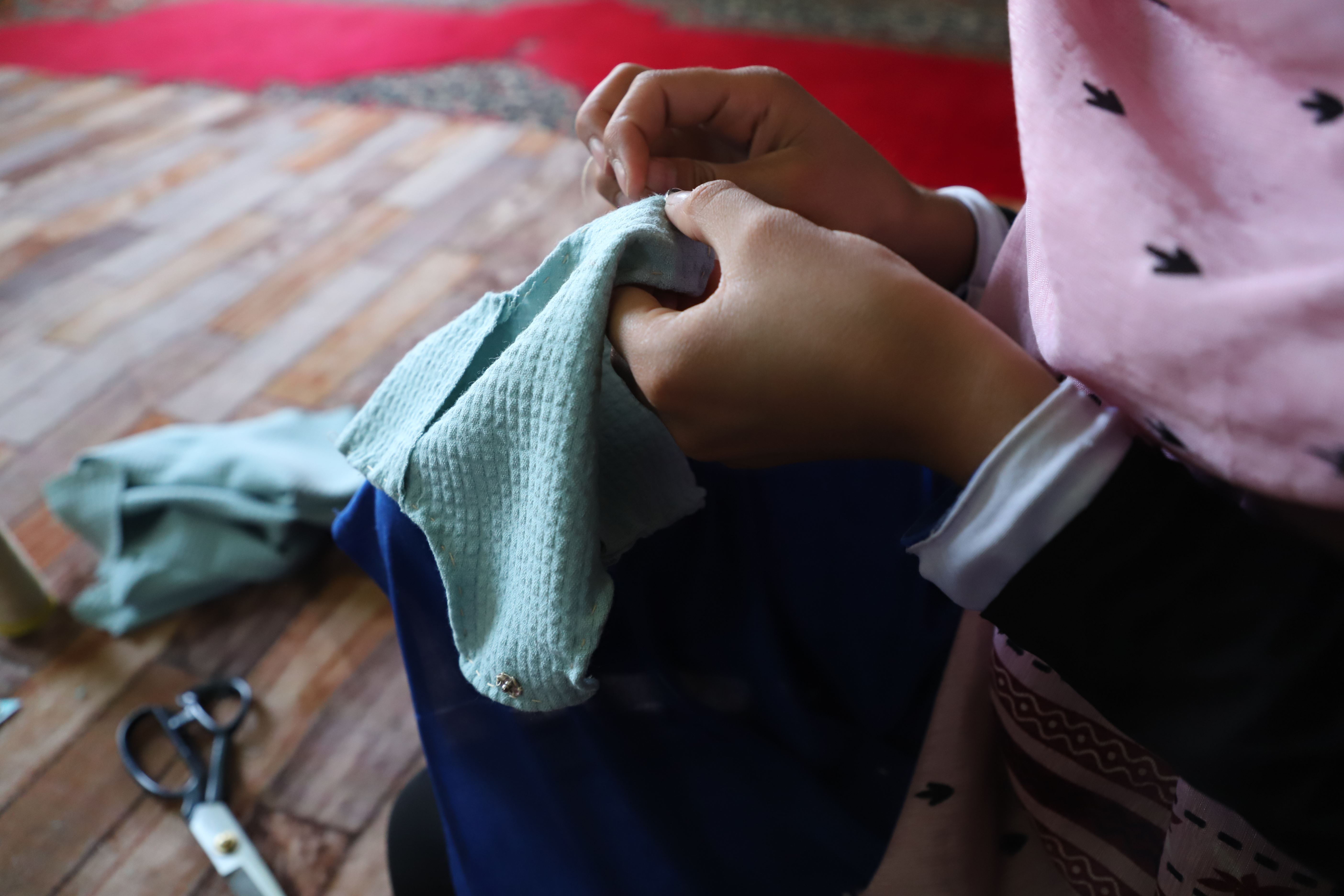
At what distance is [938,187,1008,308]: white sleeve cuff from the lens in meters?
0.53

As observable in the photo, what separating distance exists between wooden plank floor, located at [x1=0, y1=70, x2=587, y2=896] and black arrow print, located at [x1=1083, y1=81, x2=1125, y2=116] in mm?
728

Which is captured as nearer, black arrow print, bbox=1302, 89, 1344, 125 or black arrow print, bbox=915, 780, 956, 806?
black arrow print, bbox=1302, 89, 1344, 125

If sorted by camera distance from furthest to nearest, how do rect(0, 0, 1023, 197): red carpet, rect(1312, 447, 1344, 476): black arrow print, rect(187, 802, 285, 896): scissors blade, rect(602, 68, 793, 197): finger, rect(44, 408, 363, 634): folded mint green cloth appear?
rect(0, 0, 1023, 197): red carpet < rect(44, 408, 363, 634): folded mint green cloth < rect(187, 802, 285, 896): scissors blade < rect(602, 68, 793, 197): finger < rect(1312, 447, 1344, 476): black arrow print

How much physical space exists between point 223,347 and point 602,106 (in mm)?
978

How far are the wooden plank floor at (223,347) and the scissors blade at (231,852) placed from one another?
25mm

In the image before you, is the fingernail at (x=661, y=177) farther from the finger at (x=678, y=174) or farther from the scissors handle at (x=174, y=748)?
the scissors handle at (x=174, y=748)

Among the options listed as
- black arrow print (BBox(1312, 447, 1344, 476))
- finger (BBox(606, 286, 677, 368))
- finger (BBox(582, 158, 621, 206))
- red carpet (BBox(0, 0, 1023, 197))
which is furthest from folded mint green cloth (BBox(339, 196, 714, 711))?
red carpet (BBox(0, 0, 1023, 197))

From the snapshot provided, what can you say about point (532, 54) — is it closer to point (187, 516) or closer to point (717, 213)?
point (187, 516)

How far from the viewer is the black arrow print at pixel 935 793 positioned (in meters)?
0.39

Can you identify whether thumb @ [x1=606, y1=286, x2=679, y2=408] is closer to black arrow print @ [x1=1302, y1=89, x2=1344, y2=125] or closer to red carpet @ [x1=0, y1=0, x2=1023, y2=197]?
black arrow print @ [x1=1302, y1=89, x2=1344, y2=125]

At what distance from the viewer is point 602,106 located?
507 millimetres

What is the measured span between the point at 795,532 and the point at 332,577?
0.69 metres

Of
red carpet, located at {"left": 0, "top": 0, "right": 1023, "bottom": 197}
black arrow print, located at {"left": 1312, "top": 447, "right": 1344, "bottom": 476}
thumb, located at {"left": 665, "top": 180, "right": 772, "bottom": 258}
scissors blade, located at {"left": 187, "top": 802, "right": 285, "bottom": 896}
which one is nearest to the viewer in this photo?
black arrow print, located at {"left": 1312, "top": 447, "right": 1344, "bottom": 476}

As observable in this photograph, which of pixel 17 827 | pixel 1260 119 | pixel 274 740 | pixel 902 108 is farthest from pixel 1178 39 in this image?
pixel 902 108
